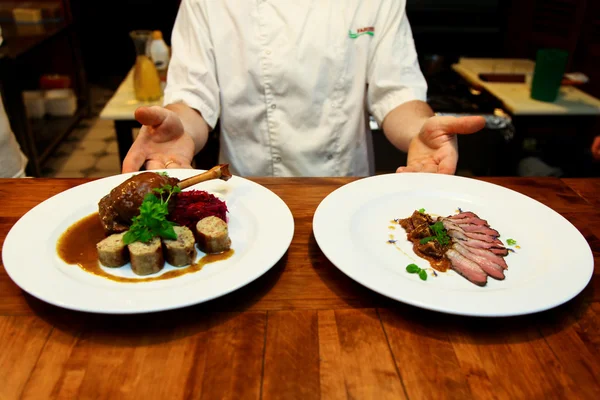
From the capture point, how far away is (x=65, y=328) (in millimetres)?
949

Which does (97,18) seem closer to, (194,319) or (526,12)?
Result: (526,12)

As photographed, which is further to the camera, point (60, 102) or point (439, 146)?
point (60, 102)

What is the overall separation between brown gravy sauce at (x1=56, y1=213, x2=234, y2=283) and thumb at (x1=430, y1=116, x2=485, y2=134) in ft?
2.90

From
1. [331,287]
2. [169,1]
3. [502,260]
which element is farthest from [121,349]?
[169,1]

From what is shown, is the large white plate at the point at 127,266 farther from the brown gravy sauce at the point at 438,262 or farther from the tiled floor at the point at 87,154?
the tiled floor at the point at 87,154

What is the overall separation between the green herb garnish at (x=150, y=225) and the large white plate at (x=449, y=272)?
1.19ft

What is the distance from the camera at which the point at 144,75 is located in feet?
10.4

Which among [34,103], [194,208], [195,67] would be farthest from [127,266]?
[34,103]

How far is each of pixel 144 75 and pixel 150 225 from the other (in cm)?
236

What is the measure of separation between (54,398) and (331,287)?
1.90 ft

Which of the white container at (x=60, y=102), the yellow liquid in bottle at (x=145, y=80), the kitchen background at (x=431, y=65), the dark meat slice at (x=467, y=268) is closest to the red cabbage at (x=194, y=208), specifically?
the dark meat slice at (x=467, y=268)

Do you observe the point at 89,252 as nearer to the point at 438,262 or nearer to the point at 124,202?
the point at 124,202

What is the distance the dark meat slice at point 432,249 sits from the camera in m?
1.16

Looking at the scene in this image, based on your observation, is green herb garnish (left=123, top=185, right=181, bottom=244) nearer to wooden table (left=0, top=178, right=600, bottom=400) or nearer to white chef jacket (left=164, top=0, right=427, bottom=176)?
wooden table (left=0, top=178, right=600, bottom=400)
